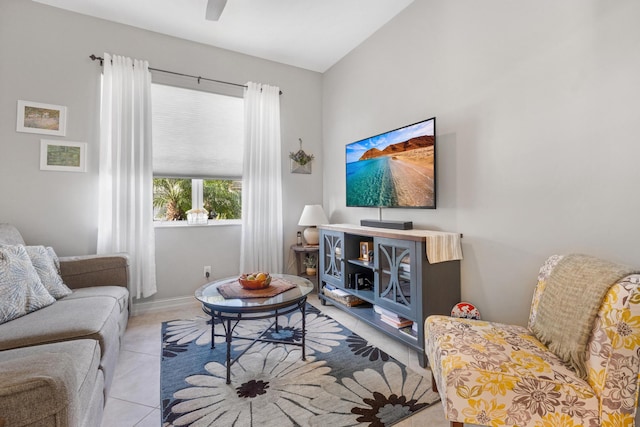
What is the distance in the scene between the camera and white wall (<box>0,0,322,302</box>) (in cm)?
246

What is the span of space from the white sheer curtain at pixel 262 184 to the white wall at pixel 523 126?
148 centimetres

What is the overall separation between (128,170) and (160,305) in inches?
54.8

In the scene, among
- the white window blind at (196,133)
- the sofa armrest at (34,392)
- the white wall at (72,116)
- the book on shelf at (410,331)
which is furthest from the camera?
the white window blind at (196,133)

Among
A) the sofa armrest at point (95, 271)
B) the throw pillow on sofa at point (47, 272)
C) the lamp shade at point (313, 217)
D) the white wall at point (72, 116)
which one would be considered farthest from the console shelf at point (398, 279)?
the throw pillow on sofa at point (47, 272)

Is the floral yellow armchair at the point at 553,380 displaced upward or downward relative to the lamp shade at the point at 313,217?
downward

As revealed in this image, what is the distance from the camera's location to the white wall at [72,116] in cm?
246

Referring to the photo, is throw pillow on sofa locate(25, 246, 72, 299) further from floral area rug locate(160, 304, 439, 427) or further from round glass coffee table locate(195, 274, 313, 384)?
round glass coffee table locate(195, 274, 313, 384)

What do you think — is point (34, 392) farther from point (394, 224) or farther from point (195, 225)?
point (195, 225)

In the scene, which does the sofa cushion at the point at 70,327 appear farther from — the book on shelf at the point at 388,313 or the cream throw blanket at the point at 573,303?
the cream throw blanket at the point at 573,303

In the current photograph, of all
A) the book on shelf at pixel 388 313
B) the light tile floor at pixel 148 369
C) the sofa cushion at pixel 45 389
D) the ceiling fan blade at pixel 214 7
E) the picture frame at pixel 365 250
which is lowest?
the light tile floor at pixel 148 369

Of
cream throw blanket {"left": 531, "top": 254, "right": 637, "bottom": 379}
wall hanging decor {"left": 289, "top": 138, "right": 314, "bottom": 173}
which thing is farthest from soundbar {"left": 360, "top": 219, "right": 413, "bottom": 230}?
wall hanging decor {"left": 289, "top": 138, "right": 314, "bottom": 173}

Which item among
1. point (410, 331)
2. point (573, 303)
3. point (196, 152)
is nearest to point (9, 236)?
point (196, 152)

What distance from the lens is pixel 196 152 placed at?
3164mm

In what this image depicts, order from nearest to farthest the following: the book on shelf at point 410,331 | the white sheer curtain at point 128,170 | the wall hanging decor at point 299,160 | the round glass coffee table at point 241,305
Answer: the round glass coffee table at point 241,305
the book on shelf at point 410,331
the white sheer curtain at point 128,170
the wall hanging decor at point 299,160
